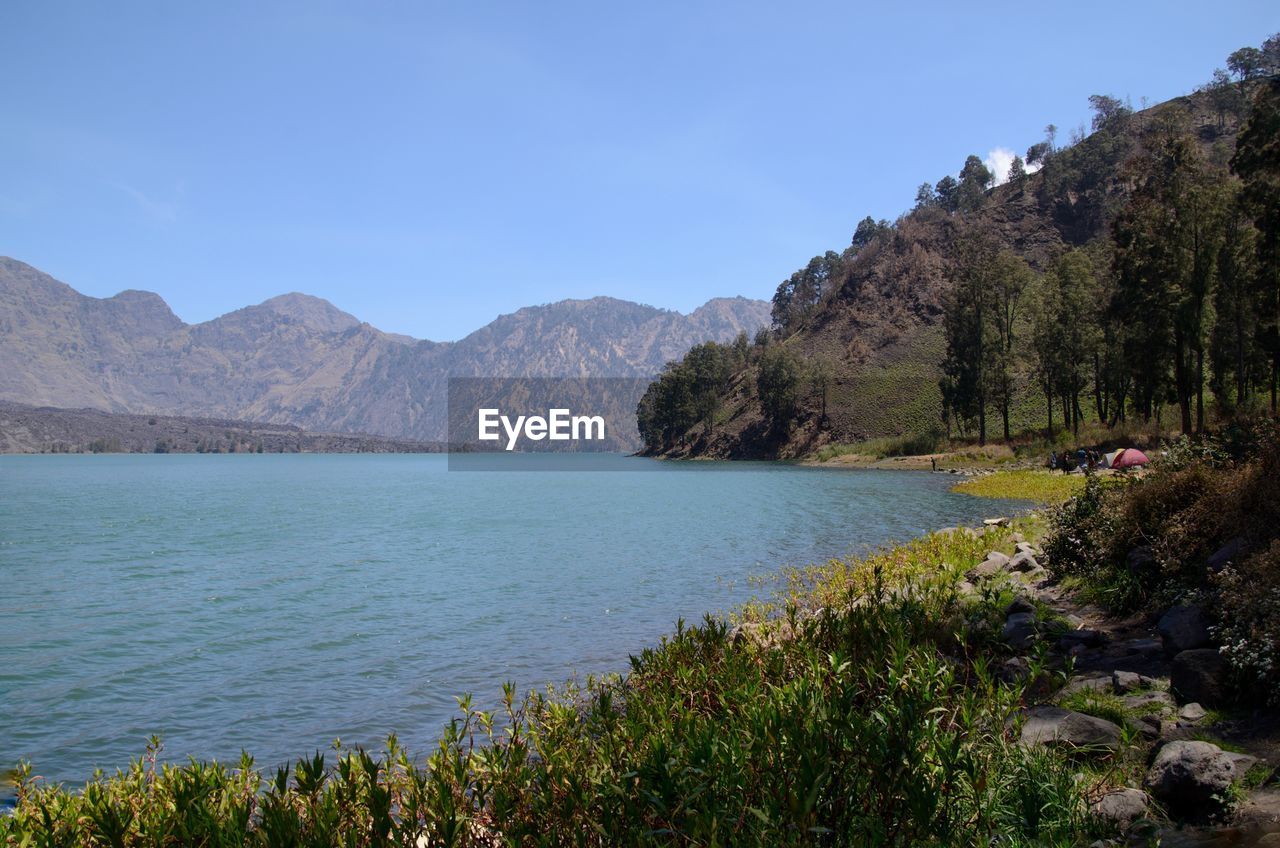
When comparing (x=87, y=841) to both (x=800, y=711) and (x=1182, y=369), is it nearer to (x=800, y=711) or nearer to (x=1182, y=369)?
(x=800, y=711)

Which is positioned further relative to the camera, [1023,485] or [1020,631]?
[1023,485]

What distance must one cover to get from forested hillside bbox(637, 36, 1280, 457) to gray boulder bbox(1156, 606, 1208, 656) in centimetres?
3447

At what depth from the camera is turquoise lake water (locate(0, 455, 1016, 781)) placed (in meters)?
15.4

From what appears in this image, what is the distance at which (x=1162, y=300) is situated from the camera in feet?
186

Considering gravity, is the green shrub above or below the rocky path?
above

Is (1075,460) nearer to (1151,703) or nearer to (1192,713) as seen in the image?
(1151,703)

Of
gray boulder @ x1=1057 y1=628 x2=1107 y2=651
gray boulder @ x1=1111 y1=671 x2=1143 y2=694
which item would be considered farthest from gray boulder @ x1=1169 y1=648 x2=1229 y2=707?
gray boulder @ x1=1057 y1=628 x2=1107 y2=651

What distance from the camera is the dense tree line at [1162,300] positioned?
50031 millimetres

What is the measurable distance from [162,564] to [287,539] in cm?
1039

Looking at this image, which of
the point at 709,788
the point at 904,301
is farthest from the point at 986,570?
the point at 904,301

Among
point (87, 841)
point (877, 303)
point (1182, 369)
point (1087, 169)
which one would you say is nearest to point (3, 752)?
point (87, 841)

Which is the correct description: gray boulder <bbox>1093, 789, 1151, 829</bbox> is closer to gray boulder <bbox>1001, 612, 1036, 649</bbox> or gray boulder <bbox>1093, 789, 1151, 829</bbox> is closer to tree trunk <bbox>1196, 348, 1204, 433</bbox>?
gray boulder <bbox>1001, 612, 1036, 649</bbox>

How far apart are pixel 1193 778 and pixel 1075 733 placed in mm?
1666

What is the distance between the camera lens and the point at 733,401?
195 m
